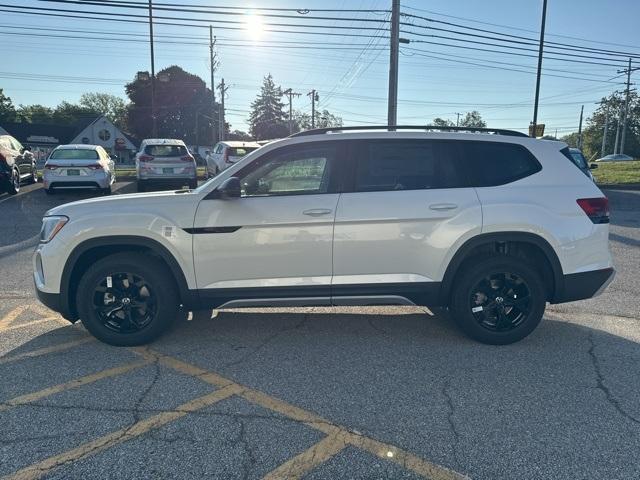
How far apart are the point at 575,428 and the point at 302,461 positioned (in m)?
1.72

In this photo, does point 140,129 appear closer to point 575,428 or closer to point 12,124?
point 12,124

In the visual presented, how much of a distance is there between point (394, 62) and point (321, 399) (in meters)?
17.0

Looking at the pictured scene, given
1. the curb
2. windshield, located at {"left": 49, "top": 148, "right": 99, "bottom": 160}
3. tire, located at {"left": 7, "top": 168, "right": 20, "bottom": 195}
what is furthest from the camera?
the curb

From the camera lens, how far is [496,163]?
4.29m

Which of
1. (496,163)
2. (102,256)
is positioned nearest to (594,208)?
(496,163)

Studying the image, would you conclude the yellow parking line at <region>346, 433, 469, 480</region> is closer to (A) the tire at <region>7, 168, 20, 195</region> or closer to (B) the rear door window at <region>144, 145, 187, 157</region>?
(B) the rear door window at <region>144, 145, 187, 157</region>

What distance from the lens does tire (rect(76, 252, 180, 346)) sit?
13.3 feet

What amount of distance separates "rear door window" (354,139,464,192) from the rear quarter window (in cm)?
14

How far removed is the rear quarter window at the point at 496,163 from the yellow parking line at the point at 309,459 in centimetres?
252

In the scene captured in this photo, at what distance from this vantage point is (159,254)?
4.03 meters

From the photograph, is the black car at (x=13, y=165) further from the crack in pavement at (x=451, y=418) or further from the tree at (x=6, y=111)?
the tree at (x=6, y=111)

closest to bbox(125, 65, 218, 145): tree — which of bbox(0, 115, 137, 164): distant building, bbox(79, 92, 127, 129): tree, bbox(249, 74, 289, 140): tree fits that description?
bbox(0, 115, 137, 164): distant building

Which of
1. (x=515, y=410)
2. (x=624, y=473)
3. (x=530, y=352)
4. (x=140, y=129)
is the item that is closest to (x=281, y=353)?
(x=515, y=410)

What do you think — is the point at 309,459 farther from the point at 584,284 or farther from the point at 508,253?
→ the point at 584,284
